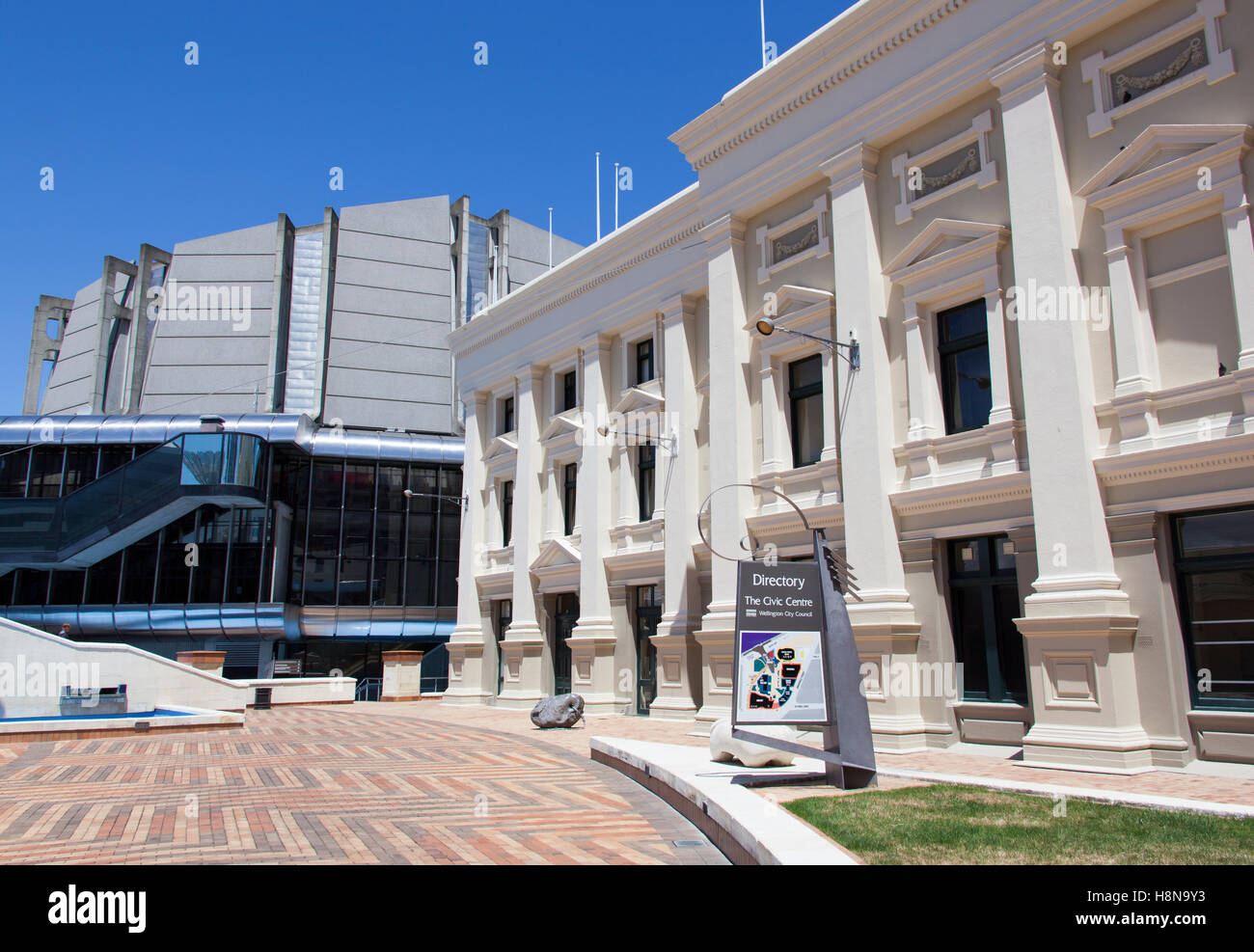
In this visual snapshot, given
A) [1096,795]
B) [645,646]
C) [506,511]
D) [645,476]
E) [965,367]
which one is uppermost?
[965,367]

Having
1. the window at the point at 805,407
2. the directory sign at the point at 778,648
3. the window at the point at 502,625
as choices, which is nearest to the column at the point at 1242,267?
the directory sign at the point at 778,648

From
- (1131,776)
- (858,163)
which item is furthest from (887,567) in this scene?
(858,163)

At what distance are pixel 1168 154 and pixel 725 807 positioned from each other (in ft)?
35.6

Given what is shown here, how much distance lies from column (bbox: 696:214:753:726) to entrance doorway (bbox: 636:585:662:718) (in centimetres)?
324

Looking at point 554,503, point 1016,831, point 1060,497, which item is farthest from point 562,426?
point 1016,831

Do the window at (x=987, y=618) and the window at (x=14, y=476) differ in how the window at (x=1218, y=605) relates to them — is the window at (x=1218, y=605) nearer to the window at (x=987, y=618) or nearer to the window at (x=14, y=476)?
the window at (x=987, y=618)

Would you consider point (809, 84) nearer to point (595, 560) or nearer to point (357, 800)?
point (595, 560)

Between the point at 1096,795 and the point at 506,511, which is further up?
the point at 506,511

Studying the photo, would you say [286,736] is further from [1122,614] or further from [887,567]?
[1122,614]

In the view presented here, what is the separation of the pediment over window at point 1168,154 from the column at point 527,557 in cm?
1814

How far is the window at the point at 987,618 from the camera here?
45.1 feet

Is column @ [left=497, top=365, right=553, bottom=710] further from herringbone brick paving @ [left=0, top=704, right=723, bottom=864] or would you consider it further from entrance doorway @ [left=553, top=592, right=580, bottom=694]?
herringbone brick paving @ [left=0, top=704, right=723, bottom=864]

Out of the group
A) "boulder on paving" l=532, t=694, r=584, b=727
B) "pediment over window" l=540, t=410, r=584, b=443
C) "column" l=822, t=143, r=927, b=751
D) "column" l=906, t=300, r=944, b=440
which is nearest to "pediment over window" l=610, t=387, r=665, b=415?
"pediment over window" l=540, t=410, r=584, b=443

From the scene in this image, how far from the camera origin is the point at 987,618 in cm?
1409
